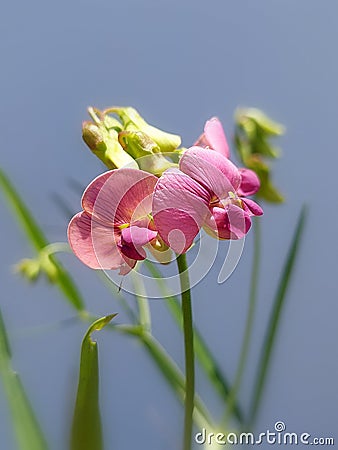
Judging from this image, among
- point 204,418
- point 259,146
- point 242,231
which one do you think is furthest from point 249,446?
point 259,146

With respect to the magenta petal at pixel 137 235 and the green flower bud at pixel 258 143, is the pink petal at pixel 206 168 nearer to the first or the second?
the magenta petal at pixel 137 235

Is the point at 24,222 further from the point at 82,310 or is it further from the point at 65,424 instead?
the point at 65,424

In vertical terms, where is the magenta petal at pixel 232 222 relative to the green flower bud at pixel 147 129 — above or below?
below

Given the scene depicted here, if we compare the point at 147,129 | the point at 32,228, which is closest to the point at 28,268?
the point at 32,228

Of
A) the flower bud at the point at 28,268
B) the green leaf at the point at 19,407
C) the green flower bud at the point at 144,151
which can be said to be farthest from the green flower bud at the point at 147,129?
the flower bud at the point at 28,268

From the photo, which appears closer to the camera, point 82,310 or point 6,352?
point 6,352

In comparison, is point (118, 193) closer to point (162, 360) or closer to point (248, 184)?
point (248, 184)

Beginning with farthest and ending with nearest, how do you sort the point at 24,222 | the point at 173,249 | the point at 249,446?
the point at 24,222, the point at 249,446, the point at 173,249
